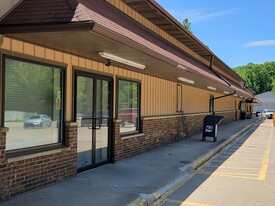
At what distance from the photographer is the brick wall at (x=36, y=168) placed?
20.1 ft

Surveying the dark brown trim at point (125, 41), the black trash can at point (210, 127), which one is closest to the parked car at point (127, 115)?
the dark brown trim at point (125, 41)

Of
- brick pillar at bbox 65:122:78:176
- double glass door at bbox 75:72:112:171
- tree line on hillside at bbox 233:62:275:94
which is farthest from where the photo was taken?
tree line on hillside at bbox 233:62:275:94

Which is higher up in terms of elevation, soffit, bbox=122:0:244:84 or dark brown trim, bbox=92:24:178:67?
soffit, bbox=122:0:244:84

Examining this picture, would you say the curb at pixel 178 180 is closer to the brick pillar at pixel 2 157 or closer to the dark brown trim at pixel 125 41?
the brick pillar at pixel 2 157

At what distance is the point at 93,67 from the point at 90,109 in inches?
40.1

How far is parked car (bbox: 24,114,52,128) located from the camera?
6920 mm

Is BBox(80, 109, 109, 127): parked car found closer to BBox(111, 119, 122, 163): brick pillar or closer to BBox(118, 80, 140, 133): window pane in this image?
BBox(111, 119, 122, 163): brick pillar

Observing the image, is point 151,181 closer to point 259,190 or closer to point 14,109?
point 259,190

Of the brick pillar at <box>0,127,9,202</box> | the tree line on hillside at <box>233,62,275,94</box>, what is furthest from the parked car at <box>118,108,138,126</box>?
the tree line on hillside at <box>233,62,275,94</box>

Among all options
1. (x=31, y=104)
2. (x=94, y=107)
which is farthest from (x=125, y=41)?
(x=94, y=107)

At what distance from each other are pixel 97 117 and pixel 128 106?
2079mm

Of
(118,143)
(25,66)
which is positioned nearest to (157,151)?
(118,143)

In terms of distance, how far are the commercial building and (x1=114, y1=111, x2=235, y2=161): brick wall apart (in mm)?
58

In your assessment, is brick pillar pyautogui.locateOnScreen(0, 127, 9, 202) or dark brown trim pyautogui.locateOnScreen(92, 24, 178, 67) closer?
dark brown trim pyautogui.locateOnScreen(92, 24, 178, 67)
